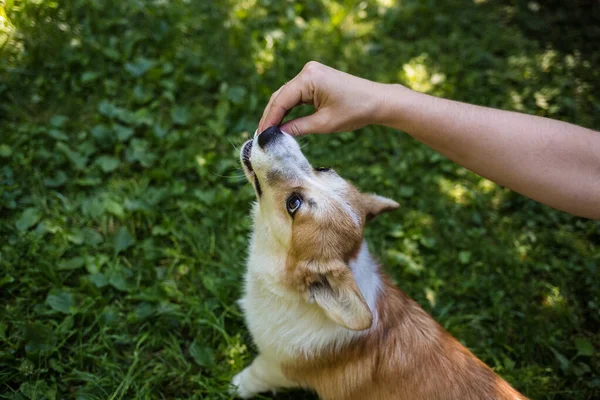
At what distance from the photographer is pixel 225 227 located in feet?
11.1

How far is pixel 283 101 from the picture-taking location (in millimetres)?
2346

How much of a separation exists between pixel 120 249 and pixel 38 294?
545mm

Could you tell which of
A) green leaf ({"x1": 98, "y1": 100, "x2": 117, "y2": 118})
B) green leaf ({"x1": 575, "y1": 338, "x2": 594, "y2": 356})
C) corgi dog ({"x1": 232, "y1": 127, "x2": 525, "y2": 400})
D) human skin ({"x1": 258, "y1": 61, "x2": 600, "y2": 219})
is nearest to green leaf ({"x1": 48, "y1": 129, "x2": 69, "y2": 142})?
green leaf ({"x1": 98, "y1": 100, "x2": 117, "y2": 118})

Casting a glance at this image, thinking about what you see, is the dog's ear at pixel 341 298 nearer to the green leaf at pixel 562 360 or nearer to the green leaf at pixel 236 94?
the green leaf at pixel 562 360

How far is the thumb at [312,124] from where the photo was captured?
2402 millimetres

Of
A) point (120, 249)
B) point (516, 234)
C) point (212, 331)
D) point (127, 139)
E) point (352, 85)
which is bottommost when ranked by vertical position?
point (516, 234)

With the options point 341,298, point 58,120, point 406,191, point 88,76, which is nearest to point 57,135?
point 58,120

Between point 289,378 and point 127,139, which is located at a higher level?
point 127,139

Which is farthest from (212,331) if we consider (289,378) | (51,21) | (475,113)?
(51,21)

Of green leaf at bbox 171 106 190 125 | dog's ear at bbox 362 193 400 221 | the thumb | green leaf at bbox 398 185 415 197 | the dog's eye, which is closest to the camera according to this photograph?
the dog's eye

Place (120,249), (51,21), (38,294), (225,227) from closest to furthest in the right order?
(38,294)
(120,249)
(225,227)
(51,21)

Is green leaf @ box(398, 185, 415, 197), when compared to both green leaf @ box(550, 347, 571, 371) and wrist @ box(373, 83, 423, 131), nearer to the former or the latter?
wrist @ box(373, 83, 423, 131)

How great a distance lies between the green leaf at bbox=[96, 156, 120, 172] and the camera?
3.31 meters

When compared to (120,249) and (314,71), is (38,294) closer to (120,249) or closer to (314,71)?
(120,249)
